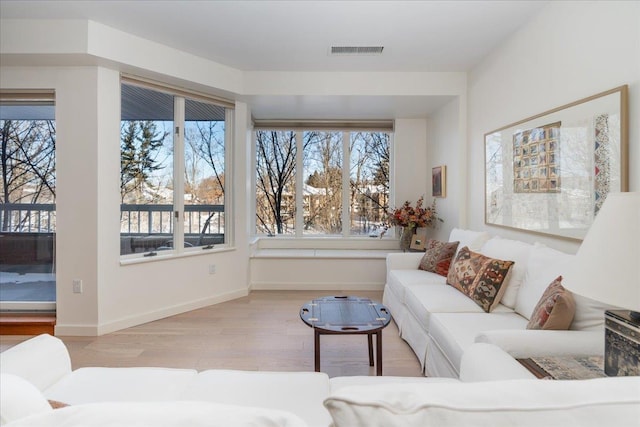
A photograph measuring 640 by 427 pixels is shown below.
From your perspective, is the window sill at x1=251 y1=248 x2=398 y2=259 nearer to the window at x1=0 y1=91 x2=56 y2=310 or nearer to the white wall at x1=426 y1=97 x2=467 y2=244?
the white wall at x1=426 y1=97 x2=467 y2=244

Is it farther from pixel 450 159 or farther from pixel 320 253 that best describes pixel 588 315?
pixel 320 253

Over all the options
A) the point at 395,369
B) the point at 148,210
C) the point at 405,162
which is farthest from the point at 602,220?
the point at 405,162

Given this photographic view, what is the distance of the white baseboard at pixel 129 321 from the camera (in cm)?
307

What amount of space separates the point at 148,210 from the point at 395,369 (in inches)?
111

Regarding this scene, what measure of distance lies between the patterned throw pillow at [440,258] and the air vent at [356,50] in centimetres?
207

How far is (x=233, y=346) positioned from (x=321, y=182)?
3.04 meters

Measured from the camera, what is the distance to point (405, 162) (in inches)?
201

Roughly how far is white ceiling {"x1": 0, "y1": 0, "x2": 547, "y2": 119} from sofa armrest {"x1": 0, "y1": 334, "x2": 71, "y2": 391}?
2.46m

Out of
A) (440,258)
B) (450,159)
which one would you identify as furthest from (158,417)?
(450,159)

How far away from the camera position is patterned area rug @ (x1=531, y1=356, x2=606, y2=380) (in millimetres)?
1277

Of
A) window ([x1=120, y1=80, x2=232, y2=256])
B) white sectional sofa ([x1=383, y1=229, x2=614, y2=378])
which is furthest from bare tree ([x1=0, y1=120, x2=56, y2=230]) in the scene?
white sectional sofa ([x1=383, y1=229, x2=614, y2=378])

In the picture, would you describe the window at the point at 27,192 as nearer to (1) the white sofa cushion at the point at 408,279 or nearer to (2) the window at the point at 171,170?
(2) the window at the point at 171,170

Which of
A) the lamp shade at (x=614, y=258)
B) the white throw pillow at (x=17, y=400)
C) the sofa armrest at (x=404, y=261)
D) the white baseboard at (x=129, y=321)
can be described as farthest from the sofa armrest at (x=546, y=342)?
the white baseboard at (x=129, y=321)

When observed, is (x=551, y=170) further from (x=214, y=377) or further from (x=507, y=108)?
(x=214, y=377)
